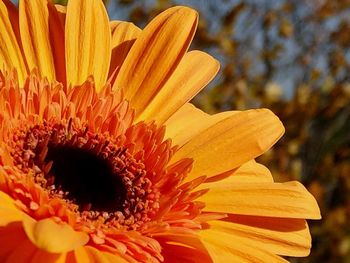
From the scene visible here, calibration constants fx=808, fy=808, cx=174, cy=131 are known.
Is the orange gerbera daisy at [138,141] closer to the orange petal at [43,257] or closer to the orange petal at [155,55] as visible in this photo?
the orange petal at [155,55]

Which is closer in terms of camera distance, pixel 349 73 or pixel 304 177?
pixel 304 177

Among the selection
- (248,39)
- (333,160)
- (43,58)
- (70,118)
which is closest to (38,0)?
(43,58)

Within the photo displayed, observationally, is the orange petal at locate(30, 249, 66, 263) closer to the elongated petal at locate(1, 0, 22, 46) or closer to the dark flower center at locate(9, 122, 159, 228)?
the dark flower center at locate(9, 122, 159, 228)

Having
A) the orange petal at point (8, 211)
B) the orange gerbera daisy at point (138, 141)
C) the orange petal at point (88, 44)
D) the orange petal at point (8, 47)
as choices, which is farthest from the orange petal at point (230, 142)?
the orange petal at point (8, 211)

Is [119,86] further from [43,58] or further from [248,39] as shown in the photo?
[248,39]

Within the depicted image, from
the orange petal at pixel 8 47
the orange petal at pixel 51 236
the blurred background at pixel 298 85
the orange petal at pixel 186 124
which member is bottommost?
the blurred background at pixel 298 85

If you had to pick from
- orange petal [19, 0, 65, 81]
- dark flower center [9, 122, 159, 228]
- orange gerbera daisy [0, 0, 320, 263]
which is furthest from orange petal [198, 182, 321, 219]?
orange petal [19, 0, 65, 81]
